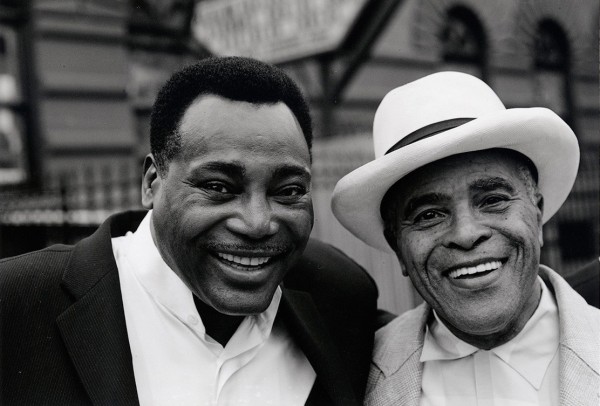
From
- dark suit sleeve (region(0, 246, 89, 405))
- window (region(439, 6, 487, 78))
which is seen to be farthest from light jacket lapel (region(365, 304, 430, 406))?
window (region(439, 6, 487, 78))

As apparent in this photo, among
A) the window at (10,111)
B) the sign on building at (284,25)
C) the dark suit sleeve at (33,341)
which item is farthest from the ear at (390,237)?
the window at (10,111)

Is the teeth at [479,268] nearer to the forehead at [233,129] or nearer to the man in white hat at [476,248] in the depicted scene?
the man in white hat at [476,248]

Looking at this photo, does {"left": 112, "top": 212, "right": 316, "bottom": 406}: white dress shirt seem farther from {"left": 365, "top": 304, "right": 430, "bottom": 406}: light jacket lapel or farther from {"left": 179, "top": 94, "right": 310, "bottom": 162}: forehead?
{"left": 179, "top": 94, "right": 310, "bottom": 162}: forehead

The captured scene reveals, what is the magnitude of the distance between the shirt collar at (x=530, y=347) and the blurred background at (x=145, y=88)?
4.10 m

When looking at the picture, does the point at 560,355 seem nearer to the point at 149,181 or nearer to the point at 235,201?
the point at 235,201

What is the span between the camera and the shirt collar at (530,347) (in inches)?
107

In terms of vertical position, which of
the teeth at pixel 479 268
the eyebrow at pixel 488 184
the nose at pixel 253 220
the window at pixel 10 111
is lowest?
the window at pixel 10 111

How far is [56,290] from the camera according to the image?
2.65m

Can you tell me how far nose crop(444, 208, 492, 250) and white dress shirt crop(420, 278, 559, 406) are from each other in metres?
0.49

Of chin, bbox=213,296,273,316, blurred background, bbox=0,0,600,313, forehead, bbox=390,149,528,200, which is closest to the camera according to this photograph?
chin, bbox=213,296,273,316

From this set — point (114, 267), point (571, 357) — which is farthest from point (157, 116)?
point (571, 357)

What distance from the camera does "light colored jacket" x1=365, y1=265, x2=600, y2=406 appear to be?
2.54 m

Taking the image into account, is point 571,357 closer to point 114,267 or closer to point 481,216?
point 481,216

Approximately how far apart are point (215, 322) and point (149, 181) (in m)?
0.70
